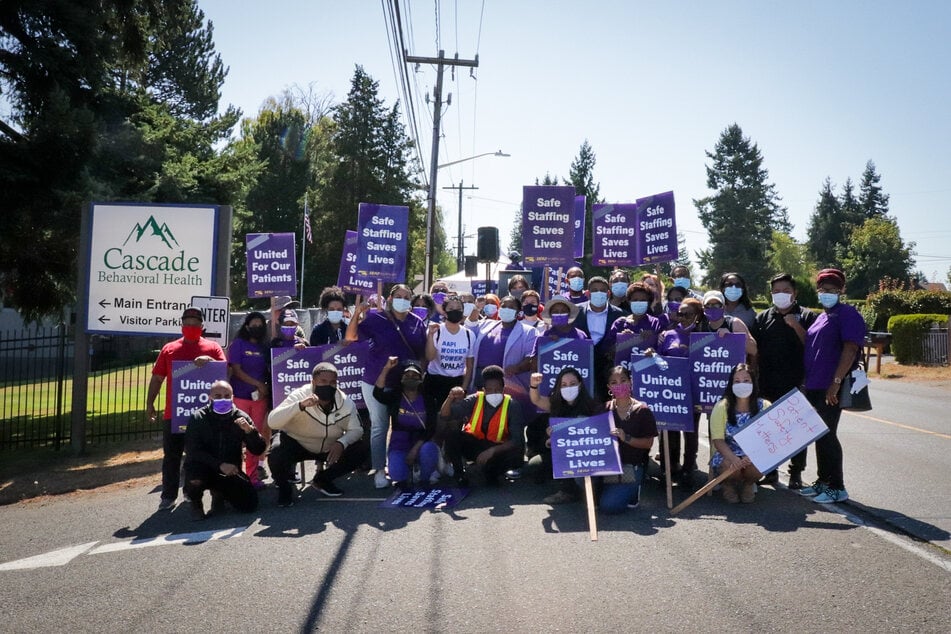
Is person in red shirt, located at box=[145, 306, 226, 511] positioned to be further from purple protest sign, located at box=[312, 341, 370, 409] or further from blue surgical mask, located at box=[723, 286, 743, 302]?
blue surgical mask, located at box=[723, 286, 743, 302]

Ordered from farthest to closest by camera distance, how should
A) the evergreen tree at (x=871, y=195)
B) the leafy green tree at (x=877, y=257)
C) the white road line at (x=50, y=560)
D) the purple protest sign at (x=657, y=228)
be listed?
the evergreen tree at (x=871, y=195), the leafy green tree at (x=877, y=257), the purple protest sign at (x=657, y=228), the white road line at (x=50, y=560)

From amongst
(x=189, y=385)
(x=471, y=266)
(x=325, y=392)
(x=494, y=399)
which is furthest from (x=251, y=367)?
(x=471, y=266)

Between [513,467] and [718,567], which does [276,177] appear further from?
[718,567]

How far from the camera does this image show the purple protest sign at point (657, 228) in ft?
40.0

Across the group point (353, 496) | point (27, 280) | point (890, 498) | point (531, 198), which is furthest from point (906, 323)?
point (27, 280)

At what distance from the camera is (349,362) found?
8.90 metres

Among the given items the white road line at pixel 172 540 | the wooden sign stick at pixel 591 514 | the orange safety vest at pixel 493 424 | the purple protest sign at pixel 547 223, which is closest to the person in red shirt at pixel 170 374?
the white road line at pixel 172 540

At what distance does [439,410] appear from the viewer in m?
8.80

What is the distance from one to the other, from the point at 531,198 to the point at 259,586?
8.95 metres

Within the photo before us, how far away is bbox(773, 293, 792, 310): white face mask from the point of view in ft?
25.6

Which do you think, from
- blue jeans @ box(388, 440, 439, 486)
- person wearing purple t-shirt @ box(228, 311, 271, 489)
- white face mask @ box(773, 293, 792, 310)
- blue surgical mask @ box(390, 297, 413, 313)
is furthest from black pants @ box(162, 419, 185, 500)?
white face mask @ box(773, 293, 792, 310)

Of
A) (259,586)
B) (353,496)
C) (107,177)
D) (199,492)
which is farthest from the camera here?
(107,177)

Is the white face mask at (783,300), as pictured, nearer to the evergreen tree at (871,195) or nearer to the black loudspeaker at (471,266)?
the black loudspeaker at (471,266)

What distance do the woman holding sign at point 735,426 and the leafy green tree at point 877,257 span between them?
6054 centimetres
